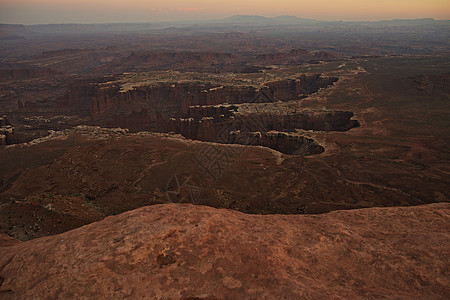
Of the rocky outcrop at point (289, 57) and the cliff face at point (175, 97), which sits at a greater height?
the rocky outcrop at point (289, 57)

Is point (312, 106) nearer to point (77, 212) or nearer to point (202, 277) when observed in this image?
point (77, 212)

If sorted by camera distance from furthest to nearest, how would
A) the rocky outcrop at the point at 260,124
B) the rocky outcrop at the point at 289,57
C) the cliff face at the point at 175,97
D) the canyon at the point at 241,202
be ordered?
1. the rocky outcrop at the point at 289,57
2. the cliff face at the point at 175,97
3. the rocky outcrop at the point at 260,124
4. the canyon at the point at 241,202

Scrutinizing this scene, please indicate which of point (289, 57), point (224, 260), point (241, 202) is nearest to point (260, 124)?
point (241, 202)

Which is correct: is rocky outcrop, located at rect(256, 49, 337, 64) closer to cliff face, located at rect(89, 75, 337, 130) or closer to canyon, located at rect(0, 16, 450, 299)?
cliff face, located at rect(89, 75, 337, 130)

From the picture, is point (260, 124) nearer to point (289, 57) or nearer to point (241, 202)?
point (241, 202)

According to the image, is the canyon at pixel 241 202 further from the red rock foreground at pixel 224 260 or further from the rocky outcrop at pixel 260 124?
the rocky outcrop at pixel 260 124

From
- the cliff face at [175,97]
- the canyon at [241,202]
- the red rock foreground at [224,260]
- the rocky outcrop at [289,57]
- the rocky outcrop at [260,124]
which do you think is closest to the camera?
the red rock foreground at [224,260]

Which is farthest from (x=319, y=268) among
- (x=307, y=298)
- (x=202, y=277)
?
(x=202, y=277)

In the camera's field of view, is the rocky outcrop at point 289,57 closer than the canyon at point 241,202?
No

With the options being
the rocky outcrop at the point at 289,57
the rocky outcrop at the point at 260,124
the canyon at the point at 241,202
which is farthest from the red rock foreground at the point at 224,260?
the rocky outcrop at the point at 289,57
